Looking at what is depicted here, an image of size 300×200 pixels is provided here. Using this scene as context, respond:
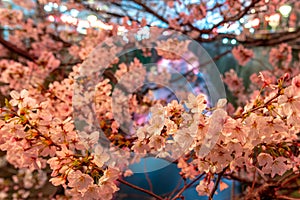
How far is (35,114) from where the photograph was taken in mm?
635

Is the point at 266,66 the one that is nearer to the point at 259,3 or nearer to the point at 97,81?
the point at 259,3

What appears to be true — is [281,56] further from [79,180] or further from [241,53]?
[79,180]

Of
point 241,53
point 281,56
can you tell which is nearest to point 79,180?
point 241,53

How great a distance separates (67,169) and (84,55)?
819 mm

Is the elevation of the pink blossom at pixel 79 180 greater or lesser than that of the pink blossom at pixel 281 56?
lesser

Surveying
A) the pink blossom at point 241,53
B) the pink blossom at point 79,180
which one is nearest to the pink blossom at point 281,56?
the pink blossom at point 241,53

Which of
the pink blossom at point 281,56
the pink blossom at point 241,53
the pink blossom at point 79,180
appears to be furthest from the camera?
the pink blossom at point 281,56

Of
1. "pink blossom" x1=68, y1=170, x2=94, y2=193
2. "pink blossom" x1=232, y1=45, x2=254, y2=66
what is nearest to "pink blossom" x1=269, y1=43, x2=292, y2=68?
"pink blossom" x1=232, y1=45, x2=254, y2=66

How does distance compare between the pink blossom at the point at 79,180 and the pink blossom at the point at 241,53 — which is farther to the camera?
the pink blossom at the point at 241,53

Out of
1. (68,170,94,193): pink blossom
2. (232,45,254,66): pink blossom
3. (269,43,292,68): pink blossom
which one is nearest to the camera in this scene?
(68,170,94,193): pink blossom

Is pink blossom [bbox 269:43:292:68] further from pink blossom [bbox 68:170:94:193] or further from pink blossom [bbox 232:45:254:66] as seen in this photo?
pink blossom [bbox 68:170:94:193]

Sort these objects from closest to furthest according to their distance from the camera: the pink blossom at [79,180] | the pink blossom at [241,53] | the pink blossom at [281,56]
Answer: the pink blossom at [79,180], the pink blossom at [241,53], the pink blossom at [281,56]

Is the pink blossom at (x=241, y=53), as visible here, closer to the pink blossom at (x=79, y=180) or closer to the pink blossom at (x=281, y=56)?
the pink blossom at (x=281, y=56)

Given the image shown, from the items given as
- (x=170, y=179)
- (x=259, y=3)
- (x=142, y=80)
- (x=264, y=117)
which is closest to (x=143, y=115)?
(x=142, y=80)
